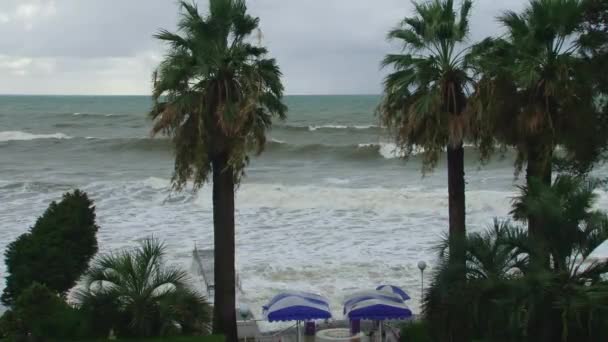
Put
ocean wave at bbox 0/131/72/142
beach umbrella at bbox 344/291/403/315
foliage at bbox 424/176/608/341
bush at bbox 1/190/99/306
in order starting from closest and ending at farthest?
foliage at bbox 424/176/608/341
beach umbrella at bbox 344/291/403/315
bush at bbox 1/190/99/306
ocean wave at bbox 0/131/72/142

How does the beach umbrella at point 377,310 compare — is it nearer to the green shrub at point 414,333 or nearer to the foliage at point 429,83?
the green shrub at point 414,333

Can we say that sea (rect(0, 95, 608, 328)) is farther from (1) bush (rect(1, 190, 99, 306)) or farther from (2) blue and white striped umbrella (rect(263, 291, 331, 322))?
(2) blue and white striped umbrella (rect(263, 291, 331, 322))

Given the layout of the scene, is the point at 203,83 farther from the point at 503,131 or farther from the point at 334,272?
the point at 334,272

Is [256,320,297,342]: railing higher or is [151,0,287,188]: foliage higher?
[151,0,287,188]: foliage

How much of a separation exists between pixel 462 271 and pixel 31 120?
8500cm

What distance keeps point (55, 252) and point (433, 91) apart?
7.38m

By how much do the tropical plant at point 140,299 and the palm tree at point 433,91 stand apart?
428 centimetres

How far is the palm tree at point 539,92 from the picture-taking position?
34.4 ft

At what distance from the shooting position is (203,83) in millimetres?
10695

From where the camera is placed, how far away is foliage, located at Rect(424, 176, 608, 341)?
756 cm

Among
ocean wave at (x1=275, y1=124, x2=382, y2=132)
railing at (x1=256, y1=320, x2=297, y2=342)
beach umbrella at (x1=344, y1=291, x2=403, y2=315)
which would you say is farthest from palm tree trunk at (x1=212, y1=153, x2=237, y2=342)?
ocean wave at (x1=275, y1=124, x2=382, y2=132)

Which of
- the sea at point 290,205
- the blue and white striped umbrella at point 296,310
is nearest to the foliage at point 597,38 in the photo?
the sea at point 290,205

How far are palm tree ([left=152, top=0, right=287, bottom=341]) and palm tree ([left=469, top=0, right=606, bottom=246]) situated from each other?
3321mm

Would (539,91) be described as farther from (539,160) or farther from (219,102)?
(219,102)
